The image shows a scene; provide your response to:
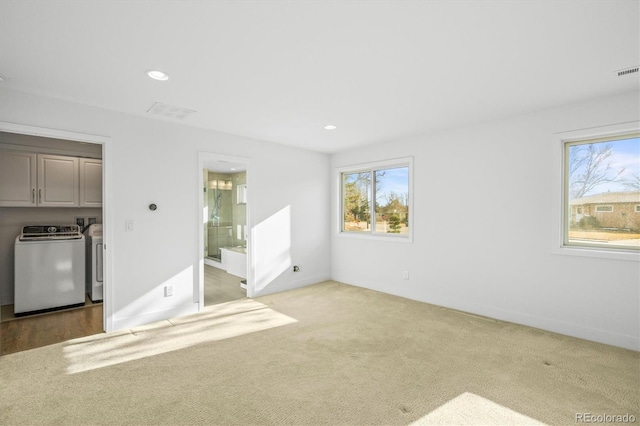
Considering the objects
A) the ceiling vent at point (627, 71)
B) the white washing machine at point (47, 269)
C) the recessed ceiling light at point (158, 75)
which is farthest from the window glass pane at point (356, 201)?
the white washing machine at point (47, 269)

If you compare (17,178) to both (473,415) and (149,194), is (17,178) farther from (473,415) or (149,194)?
(473,415)

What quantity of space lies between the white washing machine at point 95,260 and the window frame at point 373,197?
3.78 meters

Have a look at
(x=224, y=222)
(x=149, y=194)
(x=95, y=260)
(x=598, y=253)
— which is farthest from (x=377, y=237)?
(x=95, y=260)

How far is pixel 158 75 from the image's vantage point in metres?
2.58

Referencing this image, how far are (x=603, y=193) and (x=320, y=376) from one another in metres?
3.40

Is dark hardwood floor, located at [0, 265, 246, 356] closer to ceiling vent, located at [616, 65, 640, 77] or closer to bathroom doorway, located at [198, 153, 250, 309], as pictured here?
bathroom doorway, located at [198, 153, 250, 309]

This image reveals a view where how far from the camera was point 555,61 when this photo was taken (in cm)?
237

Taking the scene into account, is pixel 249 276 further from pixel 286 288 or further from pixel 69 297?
pixel 69 297

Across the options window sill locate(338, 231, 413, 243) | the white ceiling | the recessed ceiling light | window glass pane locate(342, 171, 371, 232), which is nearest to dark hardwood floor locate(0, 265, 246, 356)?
window sill locate(338, 231, 413, 243)

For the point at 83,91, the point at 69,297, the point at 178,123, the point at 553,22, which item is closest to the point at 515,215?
the point at 553,22

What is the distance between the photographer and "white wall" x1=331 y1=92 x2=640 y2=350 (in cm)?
311

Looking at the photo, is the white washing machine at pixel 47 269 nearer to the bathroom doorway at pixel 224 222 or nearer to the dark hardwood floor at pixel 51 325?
the dark hardwood floor at pixel 51 325

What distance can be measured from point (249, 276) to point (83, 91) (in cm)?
302

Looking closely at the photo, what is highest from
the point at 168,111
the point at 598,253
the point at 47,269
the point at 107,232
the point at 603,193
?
the point at 168,111
